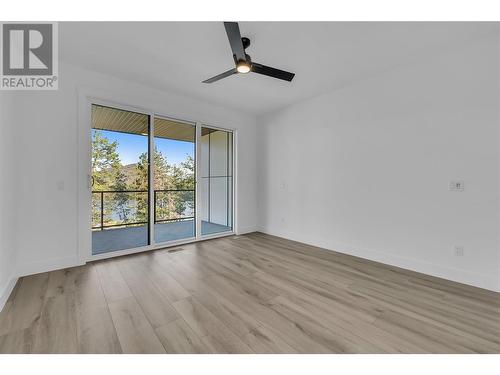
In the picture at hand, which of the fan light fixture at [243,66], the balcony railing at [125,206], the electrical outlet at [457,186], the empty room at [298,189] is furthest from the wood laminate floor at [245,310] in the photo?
the fan light fixture at [243,66]

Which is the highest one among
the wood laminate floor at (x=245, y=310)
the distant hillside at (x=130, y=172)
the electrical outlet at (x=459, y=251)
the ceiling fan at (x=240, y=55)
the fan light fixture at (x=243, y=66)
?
the ceiling fan at (x=240, y=55)

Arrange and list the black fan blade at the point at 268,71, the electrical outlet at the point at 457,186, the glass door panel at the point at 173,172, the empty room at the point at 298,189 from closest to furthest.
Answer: the empty room at the point at 298,189 → the black fan blade at the point at 268,71 → the electrical outlet at the point at 457,186 → the glass door panel at the point at 173,172

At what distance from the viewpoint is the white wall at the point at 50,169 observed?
9.21 feet

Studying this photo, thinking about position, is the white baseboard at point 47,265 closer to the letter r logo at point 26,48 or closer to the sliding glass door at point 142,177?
the sliding glass door at point 142,177

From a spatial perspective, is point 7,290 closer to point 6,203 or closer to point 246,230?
point 6,203

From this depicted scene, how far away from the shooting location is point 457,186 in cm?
269

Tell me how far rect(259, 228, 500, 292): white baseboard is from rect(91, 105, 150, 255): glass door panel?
127 inches

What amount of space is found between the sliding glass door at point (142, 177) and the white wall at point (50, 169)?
0.31 meters

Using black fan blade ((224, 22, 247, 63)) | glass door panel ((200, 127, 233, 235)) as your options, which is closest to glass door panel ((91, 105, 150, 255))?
glass door panel ((200, 127, 233, 235))

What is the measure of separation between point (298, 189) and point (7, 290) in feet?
14.0

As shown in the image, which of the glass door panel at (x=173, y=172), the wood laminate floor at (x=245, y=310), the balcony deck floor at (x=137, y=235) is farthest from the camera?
the glass door panel at (x=173, y=172)

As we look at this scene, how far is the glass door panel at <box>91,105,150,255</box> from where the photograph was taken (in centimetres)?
349
